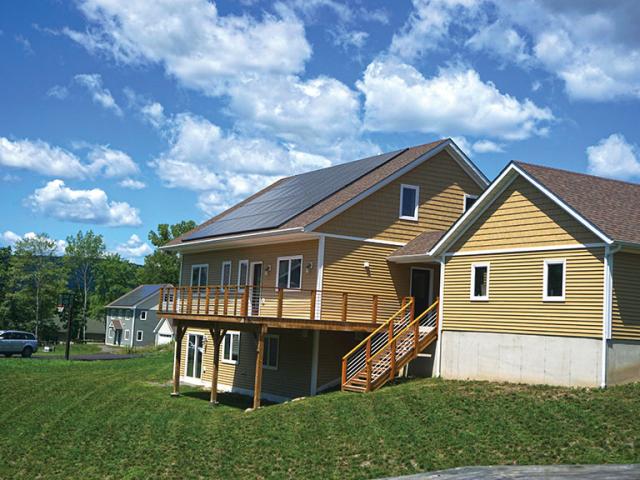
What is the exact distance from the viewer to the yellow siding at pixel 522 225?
1984 centimetres

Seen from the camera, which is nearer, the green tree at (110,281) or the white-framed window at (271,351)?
the white-framed window at (271,351)

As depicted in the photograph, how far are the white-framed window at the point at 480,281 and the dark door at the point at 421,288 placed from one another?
423 cm

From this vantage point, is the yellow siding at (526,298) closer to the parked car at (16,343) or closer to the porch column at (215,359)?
the porch column at (215,359)

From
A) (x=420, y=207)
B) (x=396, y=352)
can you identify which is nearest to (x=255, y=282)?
(x=420, y=207)

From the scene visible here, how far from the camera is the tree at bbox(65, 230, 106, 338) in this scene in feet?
357

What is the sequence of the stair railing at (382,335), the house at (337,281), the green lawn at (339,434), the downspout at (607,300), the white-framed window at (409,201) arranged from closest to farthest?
the green lawn at (339,434)
the downspout at (607,300)
the stair railing at (382,335)
the house at (337,281)
the white-framed window at (409,201)

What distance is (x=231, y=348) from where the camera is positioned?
30.4m

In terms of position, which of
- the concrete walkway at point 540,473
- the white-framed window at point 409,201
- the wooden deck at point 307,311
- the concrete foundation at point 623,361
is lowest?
the concrete walkway at point 540,473

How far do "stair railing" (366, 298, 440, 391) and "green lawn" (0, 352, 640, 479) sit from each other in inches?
19.1

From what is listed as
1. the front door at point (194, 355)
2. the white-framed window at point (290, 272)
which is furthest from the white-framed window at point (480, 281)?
the front door at point (194, 355)

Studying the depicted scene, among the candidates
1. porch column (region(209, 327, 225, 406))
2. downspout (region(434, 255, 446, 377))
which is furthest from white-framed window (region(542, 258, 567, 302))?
porch column (region(209, 327, 225, 406))

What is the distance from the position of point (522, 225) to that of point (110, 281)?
95848mm

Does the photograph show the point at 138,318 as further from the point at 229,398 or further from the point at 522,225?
the point at 522,225

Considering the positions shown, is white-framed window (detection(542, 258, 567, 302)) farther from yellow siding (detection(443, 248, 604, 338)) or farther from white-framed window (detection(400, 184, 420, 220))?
white-framed window (detection(400, 184, 420, 220))
